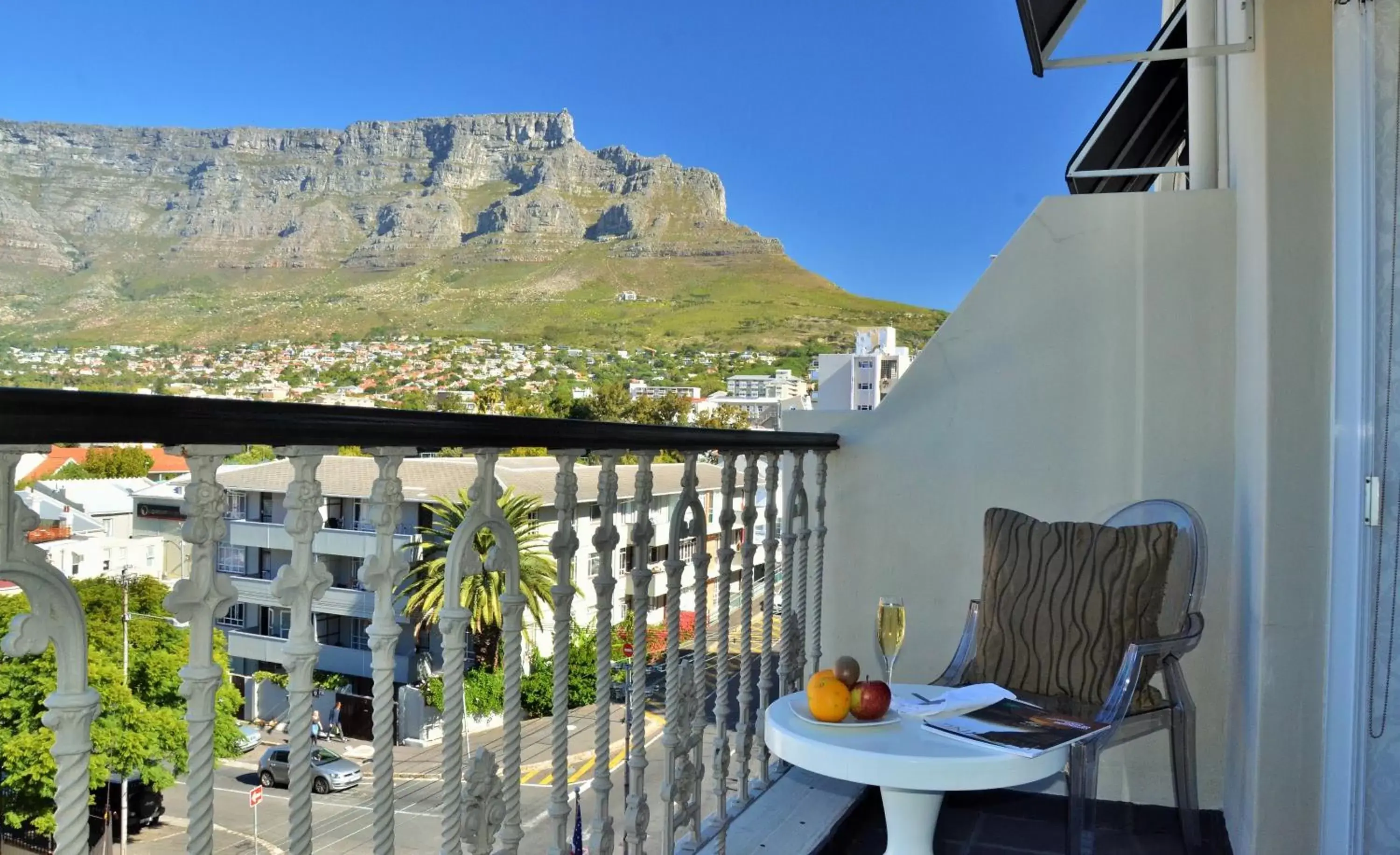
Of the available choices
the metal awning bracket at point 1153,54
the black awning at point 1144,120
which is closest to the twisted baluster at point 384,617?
the metal awning bracket at point 1153,54

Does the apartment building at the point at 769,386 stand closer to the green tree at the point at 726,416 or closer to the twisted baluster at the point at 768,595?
the green tree at the point at 726,416

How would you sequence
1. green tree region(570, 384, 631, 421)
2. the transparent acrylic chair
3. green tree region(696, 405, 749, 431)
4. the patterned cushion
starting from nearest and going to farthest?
1. the transparent acrylic chair
2. the patterned cushion
3. green tree region(570, 384, 631, 421)
4. green tree region(696, 405, 749, 431)

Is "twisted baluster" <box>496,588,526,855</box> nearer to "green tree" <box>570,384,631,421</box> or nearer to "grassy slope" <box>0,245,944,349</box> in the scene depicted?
"green tree" <box>570,384,631,421</box>

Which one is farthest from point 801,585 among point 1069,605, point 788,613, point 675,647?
point 675,647

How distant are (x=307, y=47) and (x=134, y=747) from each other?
7951cm

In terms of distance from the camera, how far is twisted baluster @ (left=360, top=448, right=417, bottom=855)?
3.97ft

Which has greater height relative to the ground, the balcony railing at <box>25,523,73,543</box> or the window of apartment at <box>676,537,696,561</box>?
the balcony railing at <box>25,523,73,543</box>

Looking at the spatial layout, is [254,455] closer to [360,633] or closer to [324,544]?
[324,544]

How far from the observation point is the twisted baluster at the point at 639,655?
1.99m

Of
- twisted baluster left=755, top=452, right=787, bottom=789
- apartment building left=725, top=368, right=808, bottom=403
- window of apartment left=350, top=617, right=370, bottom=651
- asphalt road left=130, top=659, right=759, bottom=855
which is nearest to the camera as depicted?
window of apartment left=350, top=617, right=370, bottom=651

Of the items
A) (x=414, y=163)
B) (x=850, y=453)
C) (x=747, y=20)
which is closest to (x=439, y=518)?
(x=850, y=453)

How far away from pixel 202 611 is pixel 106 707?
0.52ft

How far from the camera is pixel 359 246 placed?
4950 centimetres

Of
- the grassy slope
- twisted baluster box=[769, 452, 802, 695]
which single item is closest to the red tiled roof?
twisted baluster box=[769, 452, 802, 695]
